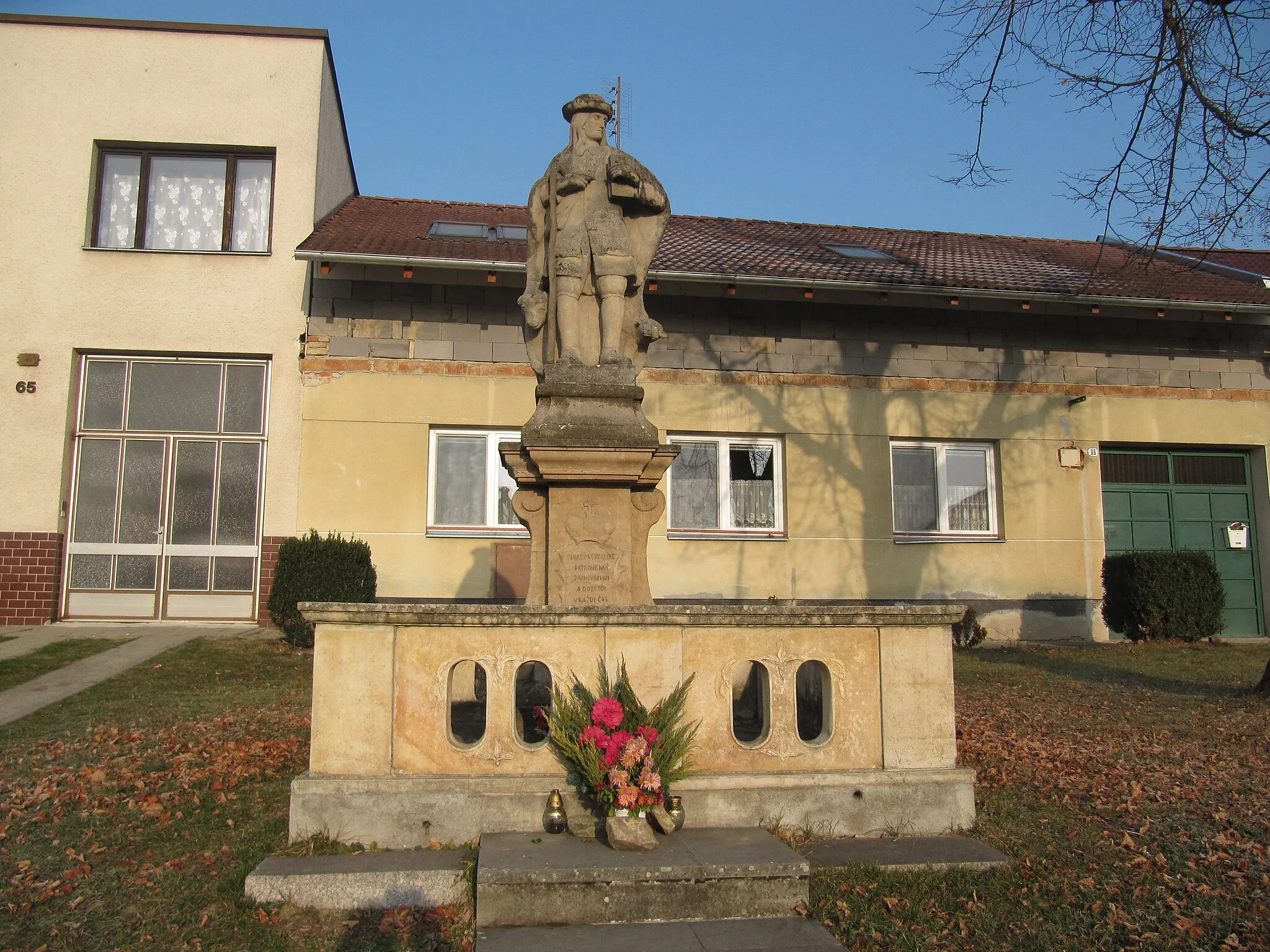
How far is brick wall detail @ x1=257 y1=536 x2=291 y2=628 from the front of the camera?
A: 12.4m

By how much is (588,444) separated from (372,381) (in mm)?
7445

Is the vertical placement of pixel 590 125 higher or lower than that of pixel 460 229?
lower

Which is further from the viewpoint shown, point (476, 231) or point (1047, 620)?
point (476, 231)

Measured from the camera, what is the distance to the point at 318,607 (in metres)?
4.48

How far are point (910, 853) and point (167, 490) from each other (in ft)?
36.7

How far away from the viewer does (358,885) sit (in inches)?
158

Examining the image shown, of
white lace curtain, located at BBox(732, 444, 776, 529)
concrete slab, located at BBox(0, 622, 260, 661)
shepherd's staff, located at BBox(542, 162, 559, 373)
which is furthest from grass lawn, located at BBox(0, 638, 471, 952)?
white lace curtain, located at BBox(732, 444, 776, 529)

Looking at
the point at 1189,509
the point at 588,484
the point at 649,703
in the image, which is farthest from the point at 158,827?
the point at 1189,509

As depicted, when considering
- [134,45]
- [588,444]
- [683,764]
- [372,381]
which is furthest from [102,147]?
[683,764]

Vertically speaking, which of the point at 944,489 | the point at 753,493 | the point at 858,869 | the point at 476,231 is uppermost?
the point at 476,231

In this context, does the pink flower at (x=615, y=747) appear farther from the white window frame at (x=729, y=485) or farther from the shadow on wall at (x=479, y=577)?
the white window frame at (x=729, y=485)

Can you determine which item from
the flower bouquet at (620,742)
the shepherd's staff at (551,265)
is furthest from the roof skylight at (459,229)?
the flower bouquet at (620,742)

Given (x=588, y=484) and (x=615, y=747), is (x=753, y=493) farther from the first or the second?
(x=615, y=747)

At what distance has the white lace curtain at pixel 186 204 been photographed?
1302cm
